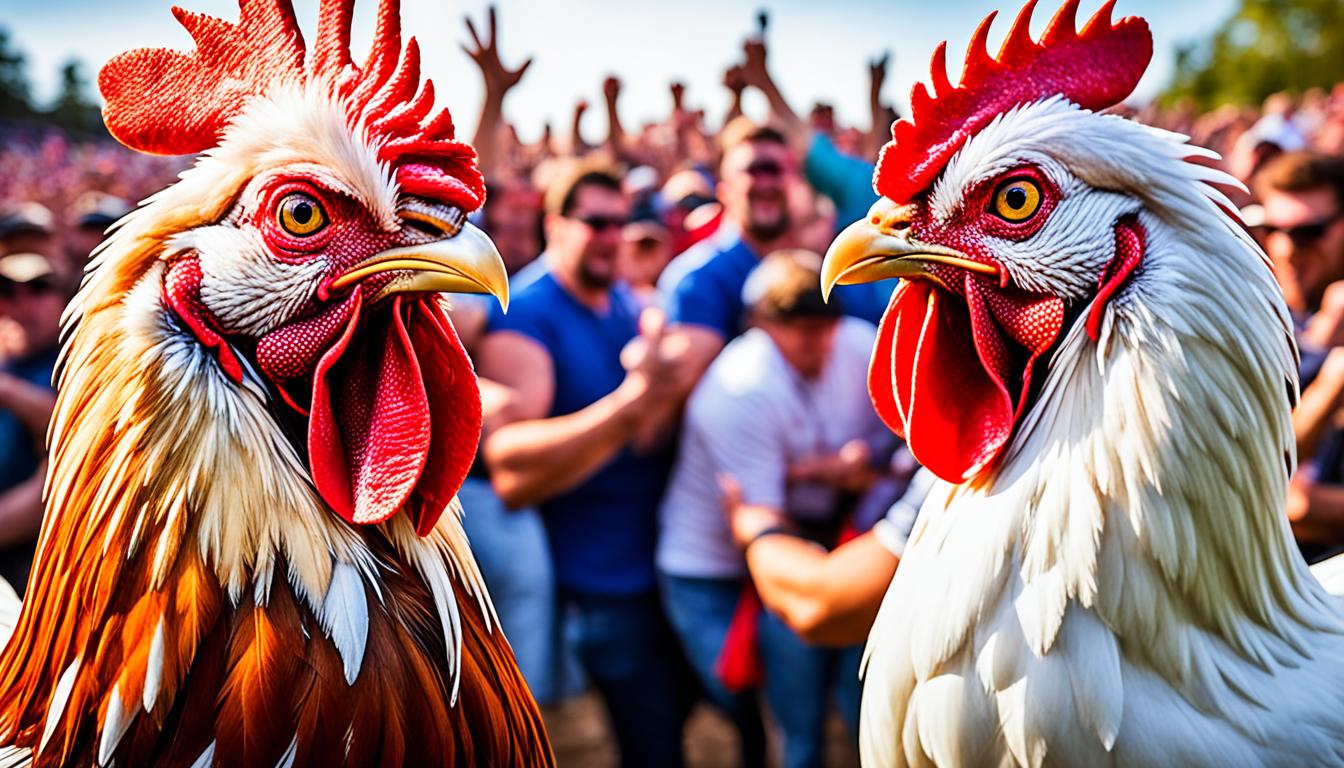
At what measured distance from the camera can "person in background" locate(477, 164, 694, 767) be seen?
4047 mm

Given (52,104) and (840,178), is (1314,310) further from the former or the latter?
(52,104)

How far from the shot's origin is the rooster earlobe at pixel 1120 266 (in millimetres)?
1703

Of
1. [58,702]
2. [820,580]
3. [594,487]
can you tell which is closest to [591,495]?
[594,487]

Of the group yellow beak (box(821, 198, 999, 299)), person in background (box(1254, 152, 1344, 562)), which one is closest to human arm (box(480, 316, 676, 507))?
yellow beak (box(821, 198, 999, 299))

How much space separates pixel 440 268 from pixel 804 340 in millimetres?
2339

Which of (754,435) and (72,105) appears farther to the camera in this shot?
(72,105)

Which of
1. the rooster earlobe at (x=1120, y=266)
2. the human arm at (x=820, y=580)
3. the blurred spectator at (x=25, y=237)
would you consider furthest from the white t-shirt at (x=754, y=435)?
the blurred spectator at (x=25, y=237)

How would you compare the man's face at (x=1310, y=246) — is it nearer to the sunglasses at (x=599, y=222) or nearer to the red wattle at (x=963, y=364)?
the sunglasses at (x=599, y=222)

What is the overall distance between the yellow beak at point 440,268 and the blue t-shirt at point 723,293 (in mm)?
2894

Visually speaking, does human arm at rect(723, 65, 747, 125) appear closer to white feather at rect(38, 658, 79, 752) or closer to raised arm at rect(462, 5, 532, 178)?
raised arm at rect(462, 5, 532, 178)

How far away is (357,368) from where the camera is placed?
1.82 m

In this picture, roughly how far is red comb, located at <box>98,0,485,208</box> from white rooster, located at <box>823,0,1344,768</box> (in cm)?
74

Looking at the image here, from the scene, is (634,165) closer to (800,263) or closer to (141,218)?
(800,263)

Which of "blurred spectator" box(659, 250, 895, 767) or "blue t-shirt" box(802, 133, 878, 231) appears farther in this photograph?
"blue t-shirt" box(802, 133, 878, 231)
